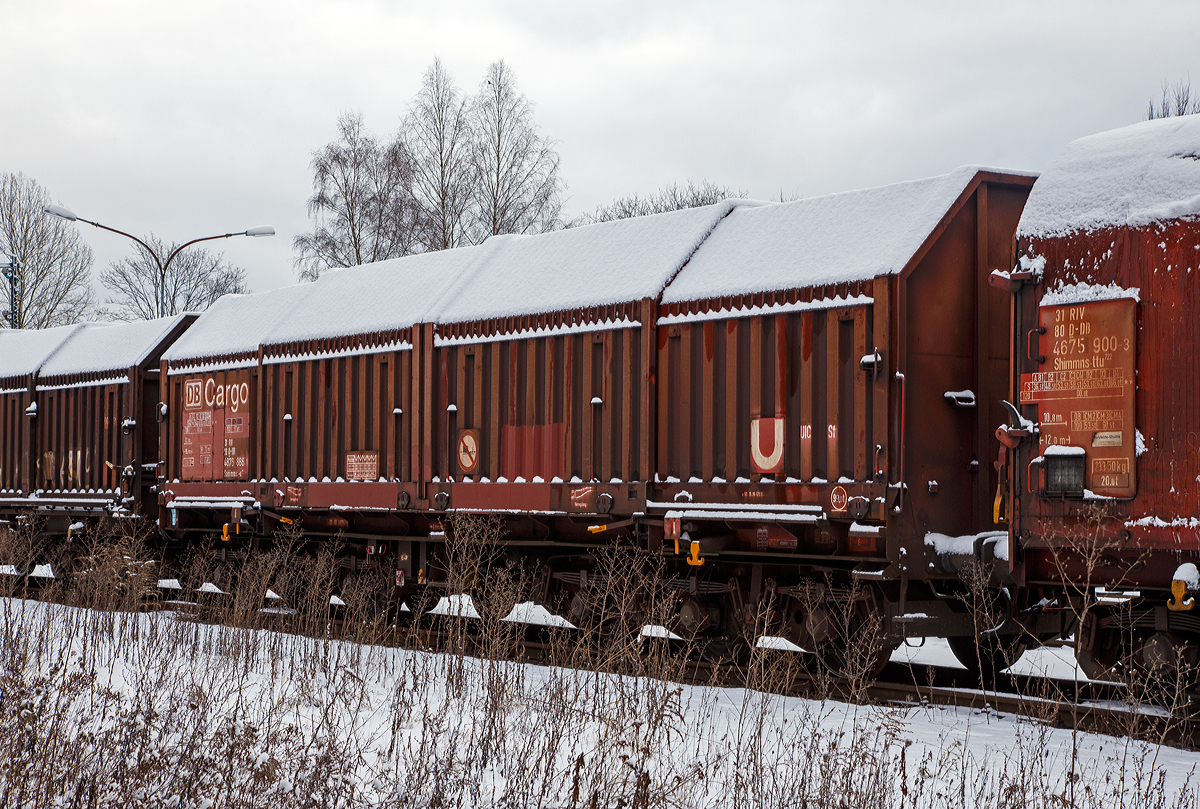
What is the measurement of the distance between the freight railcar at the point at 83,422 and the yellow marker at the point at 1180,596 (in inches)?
505

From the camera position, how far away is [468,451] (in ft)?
38.4

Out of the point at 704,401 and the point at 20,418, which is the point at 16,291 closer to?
the point at 20,418

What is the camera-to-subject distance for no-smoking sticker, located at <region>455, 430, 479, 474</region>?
11633mm

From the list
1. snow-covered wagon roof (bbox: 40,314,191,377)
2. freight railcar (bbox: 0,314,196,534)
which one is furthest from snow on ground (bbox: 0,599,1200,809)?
snow-covered wagon roof (bbox: 40,314,191,377)

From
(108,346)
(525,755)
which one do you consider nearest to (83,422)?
(108,346)

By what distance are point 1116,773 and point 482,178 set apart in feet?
99.9

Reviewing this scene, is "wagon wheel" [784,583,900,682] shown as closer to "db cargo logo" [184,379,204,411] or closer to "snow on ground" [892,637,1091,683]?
"snow on ground" [892,637,1091,683]

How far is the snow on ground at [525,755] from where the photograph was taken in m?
5.48

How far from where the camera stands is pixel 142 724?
6777 millimetres

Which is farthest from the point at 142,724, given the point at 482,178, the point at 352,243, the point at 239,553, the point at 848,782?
the point at 352,243

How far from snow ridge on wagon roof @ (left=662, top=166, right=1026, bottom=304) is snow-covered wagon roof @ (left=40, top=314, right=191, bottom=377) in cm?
938

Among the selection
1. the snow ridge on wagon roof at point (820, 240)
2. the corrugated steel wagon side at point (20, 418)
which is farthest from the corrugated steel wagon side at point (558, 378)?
A: the corrugated steel wagon side at point (20, 418)

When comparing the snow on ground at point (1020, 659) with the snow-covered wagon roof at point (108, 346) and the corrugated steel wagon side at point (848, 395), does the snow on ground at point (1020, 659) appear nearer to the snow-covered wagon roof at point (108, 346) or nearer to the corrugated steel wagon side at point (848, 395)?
the corrugated steel wagon side at point (848, 395)

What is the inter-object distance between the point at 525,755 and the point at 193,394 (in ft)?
35.7
